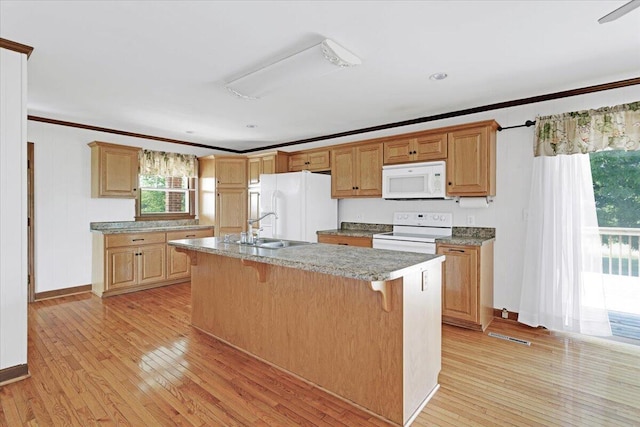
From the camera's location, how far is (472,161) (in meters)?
3.49

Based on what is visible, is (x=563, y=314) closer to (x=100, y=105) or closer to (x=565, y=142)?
(x=565, y=142)

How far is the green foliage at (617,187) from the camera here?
123 inches

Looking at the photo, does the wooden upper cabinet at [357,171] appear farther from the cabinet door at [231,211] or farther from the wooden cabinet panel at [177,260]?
the wooden cabinet panel at [177,260]

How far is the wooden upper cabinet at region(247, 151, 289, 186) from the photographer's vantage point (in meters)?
5.28

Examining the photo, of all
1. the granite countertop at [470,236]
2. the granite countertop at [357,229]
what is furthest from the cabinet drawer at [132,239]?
the granite countertop at [470,236]

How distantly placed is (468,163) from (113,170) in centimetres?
472

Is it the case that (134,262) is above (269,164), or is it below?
below

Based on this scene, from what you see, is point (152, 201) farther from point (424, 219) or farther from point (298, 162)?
point (424, 219)

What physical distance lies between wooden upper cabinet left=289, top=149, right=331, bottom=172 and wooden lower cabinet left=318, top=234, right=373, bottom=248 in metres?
1.09

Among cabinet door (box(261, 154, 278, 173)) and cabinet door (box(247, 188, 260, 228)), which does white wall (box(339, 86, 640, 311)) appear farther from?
cabinet door (box(247, 188, 260, 228))

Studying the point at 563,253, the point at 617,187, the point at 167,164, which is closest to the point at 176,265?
the point at 167,164

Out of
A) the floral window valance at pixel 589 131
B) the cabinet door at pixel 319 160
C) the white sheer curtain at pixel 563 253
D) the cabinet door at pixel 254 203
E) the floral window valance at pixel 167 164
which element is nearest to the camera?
the floral window valance at pixel 589 131

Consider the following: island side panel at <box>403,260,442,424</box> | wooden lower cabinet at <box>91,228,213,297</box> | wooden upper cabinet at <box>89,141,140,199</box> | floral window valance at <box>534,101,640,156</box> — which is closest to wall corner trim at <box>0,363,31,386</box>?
wooden lower cabinet at <box>91,228,213,297</box>

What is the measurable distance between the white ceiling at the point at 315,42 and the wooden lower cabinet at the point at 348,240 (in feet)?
5.22
